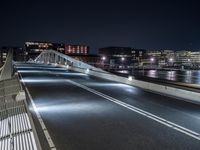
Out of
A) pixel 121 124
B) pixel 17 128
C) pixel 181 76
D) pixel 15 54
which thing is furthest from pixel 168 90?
pixel 15 54

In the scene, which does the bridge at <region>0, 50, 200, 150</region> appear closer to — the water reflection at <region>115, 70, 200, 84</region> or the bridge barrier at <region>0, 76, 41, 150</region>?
the bridge barrier at <region>0, 76, 41, 150</region>

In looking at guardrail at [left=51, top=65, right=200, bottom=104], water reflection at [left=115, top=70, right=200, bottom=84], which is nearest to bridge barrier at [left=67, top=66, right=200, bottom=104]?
guardrail at [left=51, top=65, right=200, bottom=104]

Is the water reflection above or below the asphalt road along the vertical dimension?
below

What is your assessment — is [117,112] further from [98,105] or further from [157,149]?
[157,149]

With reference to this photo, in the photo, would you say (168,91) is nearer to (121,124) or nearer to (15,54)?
(121,124)

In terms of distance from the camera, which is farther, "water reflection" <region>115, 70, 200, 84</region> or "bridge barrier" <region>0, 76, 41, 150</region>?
"water reflection" <region>115, 70, 200, 84</region>

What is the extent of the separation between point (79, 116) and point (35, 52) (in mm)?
185978

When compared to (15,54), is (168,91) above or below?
below

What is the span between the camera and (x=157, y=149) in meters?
6.59

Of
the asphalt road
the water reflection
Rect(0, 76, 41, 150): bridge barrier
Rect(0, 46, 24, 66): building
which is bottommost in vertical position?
the water reflection

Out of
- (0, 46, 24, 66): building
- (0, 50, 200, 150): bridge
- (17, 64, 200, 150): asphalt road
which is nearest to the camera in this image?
(0, 50, 200, 150): bridge

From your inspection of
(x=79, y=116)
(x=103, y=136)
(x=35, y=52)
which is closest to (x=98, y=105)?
(x=79, y=116)

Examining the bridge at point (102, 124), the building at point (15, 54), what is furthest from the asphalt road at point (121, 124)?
the building at point (15, 54)

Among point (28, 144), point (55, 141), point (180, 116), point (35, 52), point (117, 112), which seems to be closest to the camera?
point (28, 144)
